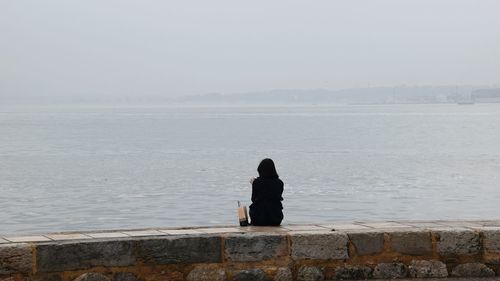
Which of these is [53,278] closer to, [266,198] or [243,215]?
[243,215]

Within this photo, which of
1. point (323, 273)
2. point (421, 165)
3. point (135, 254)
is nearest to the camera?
point (135, 254)

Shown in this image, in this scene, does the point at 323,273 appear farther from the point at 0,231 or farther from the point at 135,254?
the point at 0,231

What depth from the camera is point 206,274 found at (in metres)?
7.77

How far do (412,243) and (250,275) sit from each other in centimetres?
164

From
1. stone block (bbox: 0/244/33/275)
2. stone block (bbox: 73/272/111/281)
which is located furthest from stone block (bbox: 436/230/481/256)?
stone block (bbox: 0/244/33/275)

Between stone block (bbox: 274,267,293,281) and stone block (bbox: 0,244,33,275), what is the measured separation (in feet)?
7.46

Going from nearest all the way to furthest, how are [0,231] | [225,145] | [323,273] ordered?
[323,273] → [0,231] → [225,145]

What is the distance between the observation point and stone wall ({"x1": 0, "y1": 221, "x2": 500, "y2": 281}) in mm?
7328

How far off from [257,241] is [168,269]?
Result: 34.4 inches

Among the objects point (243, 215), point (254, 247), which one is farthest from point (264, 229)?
point (254, 247)

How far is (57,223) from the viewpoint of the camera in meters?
25.0

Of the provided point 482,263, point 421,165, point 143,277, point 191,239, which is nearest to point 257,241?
point 191,239

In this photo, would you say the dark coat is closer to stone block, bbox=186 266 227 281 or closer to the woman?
the woman

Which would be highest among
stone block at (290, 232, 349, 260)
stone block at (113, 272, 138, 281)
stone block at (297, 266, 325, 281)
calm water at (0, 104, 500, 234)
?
stone block at (290, 232, 349, 260)
